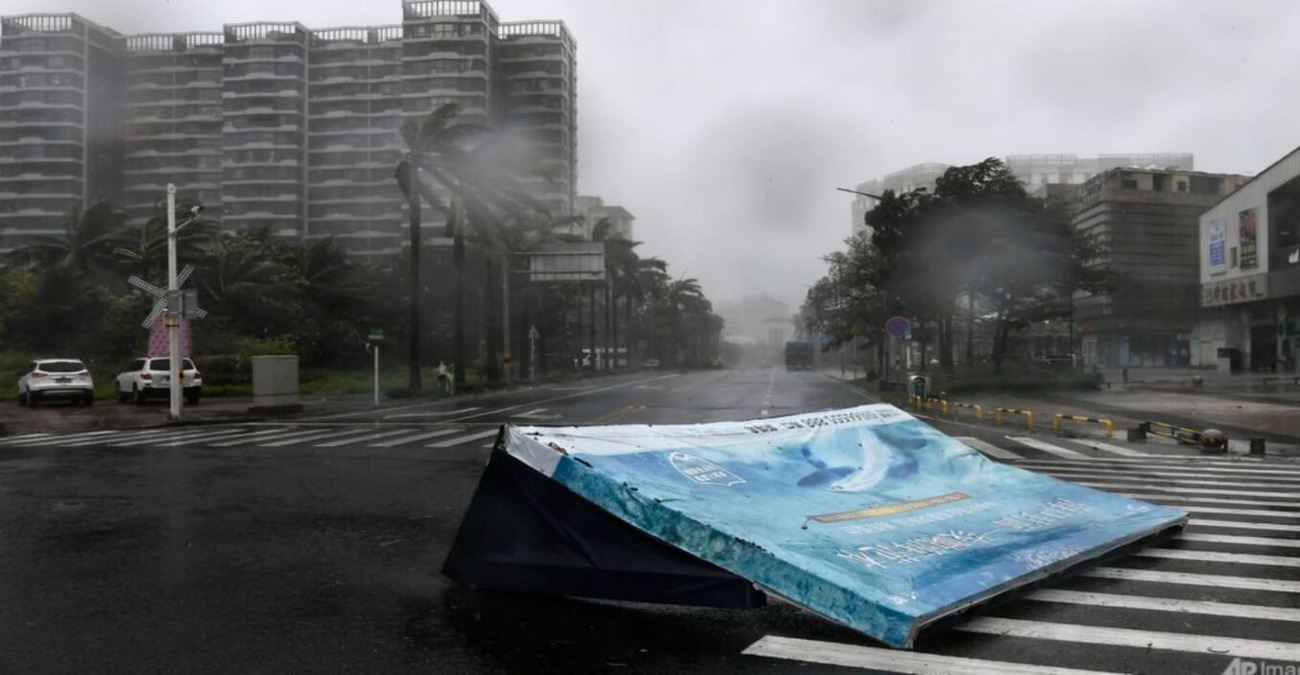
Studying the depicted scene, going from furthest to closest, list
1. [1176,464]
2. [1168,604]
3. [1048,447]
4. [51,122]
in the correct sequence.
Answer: [51,122] < [1048,447] < [1176,464] < [1168,604]

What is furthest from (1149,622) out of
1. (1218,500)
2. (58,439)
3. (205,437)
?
(58,439)

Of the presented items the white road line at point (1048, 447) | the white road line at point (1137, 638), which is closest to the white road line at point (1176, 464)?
the white road line at point (1048, 447)

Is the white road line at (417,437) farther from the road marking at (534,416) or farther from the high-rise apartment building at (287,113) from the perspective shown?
the high-rise apartment building at (287,113)

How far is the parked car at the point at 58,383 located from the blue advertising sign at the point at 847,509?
26.2m

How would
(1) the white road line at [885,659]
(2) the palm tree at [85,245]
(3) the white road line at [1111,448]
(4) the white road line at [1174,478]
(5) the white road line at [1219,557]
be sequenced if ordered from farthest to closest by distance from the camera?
1. (2) the palm tree at [85,245]
2. (3) the white road line at [1111,448]
3. (4) the white road line at [1174,478]
4. (5) the white road line at [1219,557]
5. (1) the white road line at [885,659]

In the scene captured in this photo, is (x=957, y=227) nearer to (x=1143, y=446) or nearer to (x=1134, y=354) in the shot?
(x=1143, y=446)

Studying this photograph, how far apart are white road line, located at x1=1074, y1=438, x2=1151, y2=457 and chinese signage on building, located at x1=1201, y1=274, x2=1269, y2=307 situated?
3453cm

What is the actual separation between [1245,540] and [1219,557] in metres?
0.88

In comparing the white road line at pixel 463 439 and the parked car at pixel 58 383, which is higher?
the parked car at pixel 58 383

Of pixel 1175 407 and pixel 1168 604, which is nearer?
pixel 1168 604

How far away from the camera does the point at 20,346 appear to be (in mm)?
39969

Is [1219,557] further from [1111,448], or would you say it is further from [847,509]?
[1111,448]

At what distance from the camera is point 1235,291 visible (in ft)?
155

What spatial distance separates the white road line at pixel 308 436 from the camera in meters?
15.7
